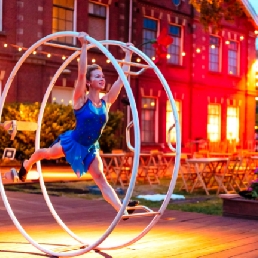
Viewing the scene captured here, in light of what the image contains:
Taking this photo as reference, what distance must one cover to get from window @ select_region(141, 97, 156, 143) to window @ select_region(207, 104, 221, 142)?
3.61 meters

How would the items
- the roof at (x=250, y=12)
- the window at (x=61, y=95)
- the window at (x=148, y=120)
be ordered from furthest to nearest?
the roof at (x=250, y=12) < the window at (x=148, y=120) < the window at (x=61, y=95)

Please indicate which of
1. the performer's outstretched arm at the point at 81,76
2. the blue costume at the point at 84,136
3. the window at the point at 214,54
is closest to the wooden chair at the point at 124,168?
the blue costume at the point at 84,136

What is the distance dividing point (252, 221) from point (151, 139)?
635 inches

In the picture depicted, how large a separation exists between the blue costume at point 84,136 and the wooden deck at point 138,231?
0.84m

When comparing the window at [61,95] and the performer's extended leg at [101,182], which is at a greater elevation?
the window at [61,95]

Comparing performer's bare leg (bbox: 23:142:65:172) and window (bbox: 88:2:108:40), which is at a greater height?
window (bbox: 88:2:108:40)

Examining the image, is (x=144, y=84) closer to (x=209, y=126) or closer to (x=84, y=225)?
(x=209, y=126)

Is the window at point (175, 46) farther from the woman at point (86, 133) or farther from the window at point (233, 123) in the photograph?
the woman at point (86, 133)

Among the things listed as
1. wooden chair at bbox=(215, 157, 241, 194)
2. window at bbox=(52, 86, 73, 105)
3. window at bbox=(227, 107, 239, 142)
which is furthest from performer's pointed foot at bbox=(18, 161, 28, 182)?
window at bbox=(227, 107, 239, 142)

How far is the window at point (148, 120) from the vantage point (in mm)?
23594

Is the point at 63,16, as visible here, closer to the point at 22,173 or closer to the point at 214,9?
the point at 214,9

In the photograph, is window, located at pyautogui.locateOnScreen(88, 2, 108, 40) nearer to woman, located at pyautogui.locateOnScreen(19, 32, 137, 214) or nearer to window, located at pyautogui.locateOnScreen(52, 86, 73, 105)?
window, located at pyautogui.locateOnScreen(52, 86, 73, 105)

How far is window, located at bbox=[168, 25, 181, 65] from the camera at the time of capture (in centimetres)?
2502

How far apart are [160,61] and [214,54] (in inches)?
189
